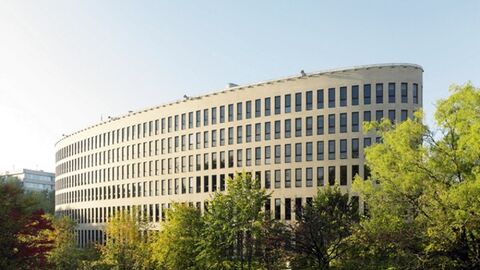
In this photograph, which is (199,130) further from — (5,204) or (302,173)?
(5,204)

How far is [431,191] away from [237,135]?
4564 centimetres

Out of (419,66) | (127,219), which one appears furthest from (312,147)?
(127,219)

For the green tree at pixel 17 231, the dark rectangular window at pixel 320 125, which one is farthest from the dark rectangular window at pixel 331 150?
the green tree at pixel 17 231

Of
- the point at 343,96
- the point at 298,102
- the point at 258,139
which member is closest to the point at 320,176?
the point at 298,102

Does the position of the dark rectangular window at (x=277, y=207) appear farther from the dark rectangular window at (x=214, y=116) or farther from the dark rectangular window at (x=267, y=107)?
→ the dark rectangular window at (x=214, y=116)

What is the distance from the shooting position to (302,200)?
220ft

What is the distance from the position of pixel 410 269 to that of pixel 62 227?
2358 inches

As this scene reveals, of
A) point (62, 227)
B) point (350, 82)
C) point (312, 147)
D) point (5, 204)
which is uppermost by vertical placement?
point (350, 82)

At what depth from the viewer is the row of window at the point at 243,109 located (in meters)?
63.8

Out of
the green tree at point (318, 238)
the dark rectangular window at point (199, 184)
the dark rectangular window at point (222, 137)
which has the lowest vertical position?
the green tree at point (318, 238)

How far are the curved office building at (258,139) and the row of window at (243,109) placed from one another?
0.13 m

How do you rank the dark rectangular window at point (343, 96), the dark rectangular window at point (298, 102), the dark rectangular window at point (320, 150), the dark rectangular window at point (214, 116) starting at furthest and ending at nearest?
the dark rectangular window at point (214, 116) → the dark rectangular window at point (298, 102) → the dark rectangular window at point (320, 150) → the dark rectangular window at point (343, 96)

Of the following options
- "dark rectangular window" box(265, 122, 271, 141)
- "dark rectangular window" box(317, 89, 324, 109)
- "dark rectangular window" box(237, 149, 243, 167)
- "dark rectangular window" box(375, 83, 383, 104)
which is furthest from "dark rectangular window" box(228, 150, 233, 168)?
"dark rectangular window" box(375, 83, 383, 104)

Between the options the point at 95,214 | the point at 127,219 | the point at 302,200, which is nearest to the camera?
the point at 127,219
